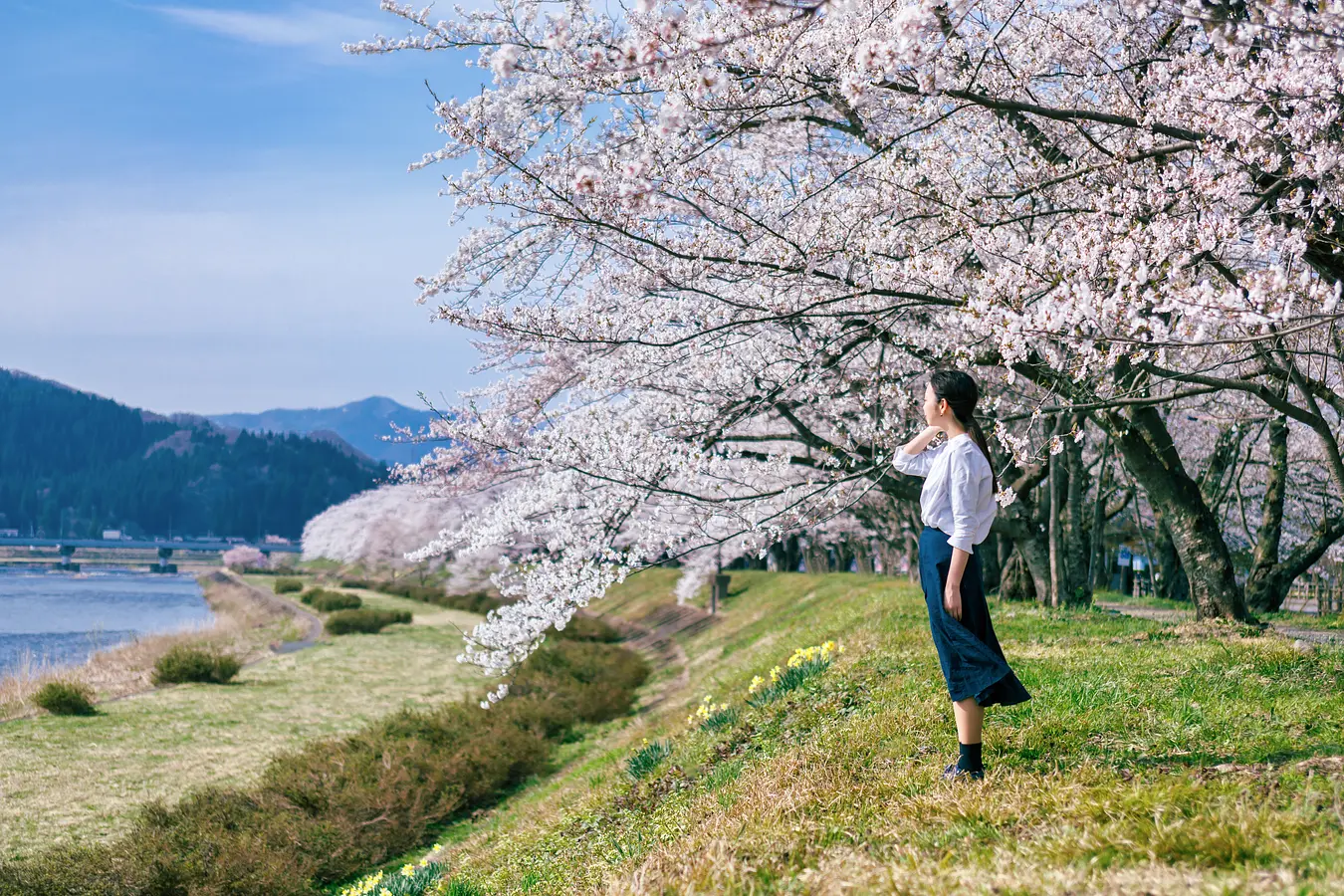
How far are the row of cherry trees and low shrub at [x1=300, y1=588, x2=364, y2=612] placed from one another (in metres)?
28.7

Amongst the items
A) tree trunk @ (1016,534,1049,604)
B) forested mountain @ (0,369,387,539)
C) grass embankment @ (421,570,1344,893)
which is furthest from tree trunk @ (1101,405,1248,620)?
forested mountain @ (0,369,387,539)

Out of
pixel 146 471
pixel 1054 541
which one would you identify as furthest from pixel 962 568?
pixel 146 471

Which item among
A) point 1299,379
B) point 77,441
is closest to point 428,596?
point 1299,379

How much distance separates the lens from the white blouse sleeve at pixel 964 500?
4.00 metres

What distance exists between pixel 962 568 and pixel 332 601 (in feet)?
124

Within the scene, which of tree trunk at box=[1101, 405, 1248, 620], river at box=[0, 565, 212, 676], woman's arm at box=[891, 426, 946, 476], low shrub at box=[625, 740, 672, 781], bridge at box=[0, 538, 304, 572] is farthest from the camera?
bridge at box=[0, 538, 304, 572]

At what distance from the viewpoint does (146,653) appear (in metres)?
23.2

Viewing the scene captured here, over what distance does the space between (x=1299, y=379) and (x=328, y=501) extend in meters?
151

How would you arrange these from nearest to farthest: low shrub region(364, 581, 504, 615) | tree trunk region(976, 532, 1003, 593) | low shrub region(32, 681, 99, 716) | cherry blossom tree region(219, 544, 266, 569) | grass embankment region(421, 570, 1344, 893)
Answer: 1. grass embankment region(421, 570, 1344, 893)
2. low shrub region(32, 681, 99, 716)
3. tree trunk region(976, 532, 1003, 593)
4. low shrub region(364, 581, 504, 615)
5. cherry blossom tree region(219, 544, 266, 569)

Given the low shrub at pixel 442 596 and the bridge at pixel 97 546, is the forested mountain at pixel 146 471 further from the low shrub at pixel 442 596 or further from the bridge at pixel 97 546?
the low shrub at pixel 442 596

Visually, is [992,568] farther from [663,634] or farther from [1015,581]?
[663,634]

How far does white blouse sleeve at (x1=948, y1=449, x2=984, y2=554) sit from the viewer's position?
13.1 ft

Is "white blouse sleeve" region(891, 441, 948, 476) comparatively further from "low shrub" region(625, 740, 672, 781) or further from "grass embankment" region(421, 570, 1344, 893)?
"low shrub" region(625, 740, 672, 781)

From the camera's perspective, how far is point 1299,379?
23.2 feet
